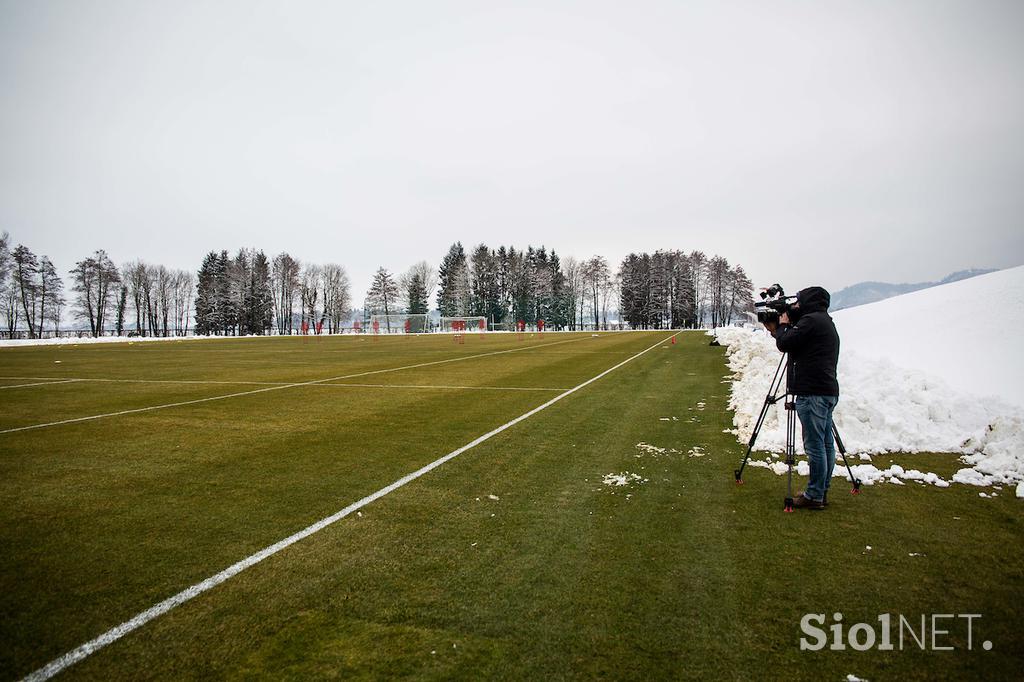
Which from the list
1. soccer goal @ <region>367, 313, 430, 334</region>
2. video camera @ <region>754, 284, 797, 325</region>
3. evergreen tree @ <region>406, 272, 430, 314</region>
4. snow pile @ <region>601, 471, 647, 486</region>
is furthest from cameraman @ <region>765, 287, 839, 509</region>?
evergreen tree @ <region>406, 272, 430, 314</region>

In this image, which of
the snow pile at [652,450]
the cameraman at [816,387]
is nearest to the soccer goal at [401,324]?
the snow pile at [652,450]

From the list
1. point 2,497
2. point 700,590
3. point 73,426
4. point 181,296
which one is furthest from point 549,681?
point 181,296

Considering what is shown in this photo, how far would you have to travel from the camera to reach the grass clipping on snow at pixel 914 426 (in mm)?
6043

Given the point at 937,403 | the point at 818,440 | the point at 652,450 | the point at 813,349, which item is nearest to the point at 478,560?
the point at 818,440

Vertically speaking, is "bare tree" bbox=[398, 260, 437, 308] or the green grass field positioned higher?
"bare tree" bbox=[398, 260, 437, 308]

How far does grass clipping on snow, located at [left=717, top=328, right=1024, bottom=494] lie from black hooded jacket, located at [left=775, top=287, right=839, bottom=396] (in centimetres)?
165

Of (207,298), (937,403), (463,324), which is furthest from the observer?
(207,298)

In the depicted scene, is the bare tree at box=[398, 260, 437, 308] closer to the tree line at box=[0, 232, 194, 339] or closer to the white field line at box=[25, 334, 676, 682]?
the tree line at box=[0, 232, 194, 339]

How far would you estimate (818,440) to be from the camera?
205 inches

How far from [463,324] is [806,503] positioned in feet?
280

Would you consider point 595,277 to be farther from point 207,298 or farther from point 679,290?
point 207,298

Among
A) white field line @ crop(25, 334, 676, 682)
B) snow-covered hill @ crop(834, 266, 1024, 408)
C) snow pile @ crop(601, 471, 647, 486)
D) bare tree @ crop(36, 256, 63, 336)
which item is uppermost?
bare tree @ crop(36, 256, 63, 336)

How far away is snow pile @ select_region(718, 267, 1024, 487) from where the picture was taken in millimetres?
6230

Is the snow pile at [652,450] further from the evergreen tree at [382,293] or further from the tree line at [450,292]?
the evergreen tree at [382,293]
